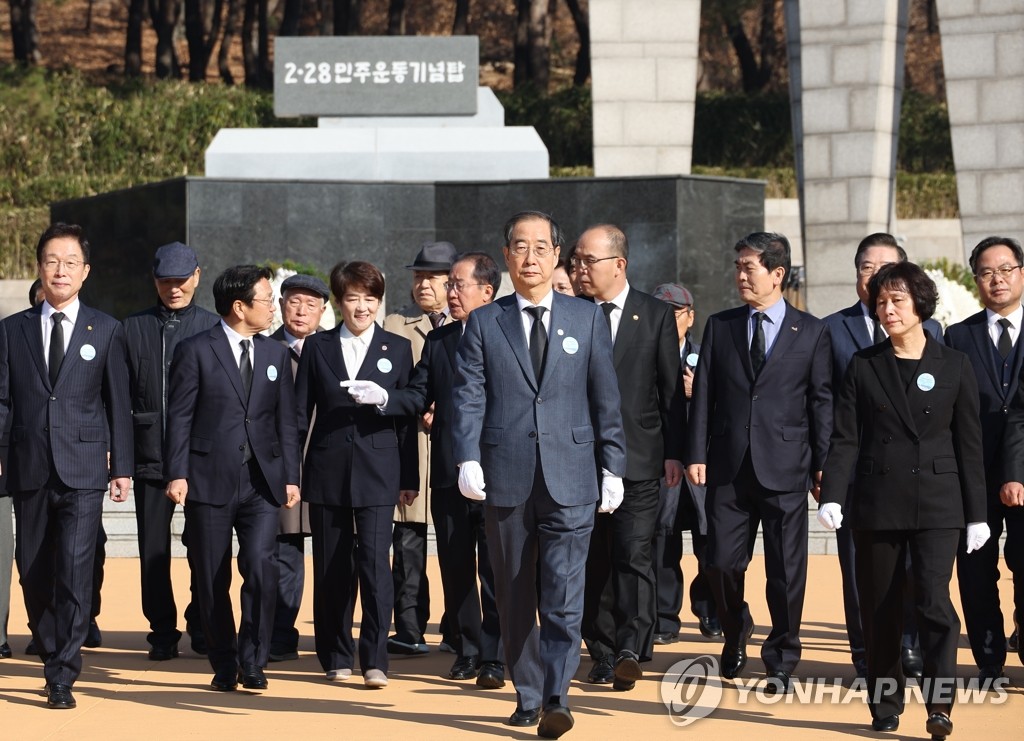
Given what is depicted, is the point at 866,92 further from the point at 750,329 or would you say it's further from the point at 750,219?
the point at 750,329

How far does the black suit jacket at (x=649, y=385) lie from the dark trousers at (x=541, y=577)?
1159 millimetres

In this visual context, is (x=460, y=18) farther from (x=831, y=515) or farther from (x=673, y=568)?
(x=831, y=515)

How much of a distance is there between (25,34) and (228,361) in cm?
3878

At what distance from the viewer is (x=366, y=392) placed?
7.25 meters

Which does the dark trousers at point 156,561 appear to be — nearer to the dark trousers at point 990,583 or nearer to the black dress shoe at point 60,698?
the black dress shoe at point 60,698

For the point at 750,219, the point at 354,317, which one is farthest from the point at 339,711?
the point at 750,219

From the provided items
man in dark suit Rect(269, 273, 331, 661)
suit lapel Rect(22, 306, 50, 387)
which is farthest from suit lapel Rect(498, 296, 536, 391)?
suit lapel Rect(22, 306, 50, 387)

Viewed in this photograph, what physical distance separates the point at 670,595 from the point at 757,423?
6.09 ft

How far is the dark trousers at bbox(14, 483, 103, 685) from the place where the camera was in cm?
705

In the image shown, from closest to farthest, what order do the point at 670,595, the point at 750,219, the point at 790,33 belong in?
the point at 670,595
the point at 750,219
the point at 790,33

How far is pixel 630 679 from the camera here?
7281 millimetres

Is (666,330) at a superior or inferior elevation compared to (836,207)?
inferior

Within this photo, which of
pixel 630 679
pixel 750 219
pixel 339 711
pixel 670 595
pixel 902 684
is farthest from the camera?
pixel 750 219

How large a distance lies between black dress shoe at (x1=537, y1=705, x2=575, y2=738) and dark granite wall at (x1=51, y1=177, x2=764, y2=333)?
33.3 feet
